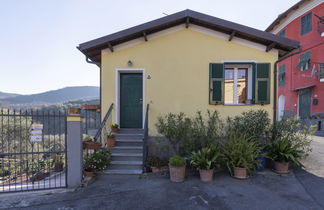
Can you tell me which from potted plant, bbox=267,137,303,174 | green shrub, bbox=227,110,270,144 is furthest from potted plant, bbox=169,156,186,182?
potted plant, bbox=267,137,303,174

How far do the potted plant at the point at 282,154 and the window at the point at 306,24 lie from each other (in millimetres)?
11837

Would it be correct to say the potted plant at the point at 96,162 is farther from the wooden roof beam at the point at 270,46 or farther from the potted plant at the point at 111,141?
the wooden roof beam at the point at 270,46

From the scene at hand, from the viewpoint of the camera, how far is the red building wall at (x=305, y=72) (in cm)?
1075

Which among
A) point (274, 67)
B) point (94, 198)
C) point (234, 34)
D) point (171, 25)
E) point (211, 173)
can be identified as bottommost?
point (94, 198)

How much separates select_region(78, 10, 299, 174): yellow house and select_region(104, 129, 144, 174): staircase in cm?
58

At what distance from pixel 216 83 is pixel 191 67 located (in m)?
0.98

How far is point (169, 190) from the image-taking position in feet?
11.6

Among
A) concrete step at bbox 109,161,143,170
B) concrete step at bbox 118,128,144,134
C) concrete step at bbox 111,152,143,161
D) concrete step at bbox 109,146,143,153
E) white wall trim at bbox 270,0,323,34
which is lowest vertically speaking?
concrete step at bbox 109,161,143,170

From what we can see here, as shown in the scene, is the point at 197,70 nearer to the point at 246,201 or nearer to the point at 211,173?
the point at 211,173

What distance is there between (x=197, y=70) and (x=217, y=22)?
5.03 feet

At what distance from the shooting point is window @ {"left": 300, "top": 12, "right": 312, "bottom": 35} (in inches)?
448

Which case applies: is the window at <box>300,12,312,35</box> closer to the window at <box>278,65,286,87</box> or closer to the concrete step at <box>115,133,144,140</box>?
the window at <box>278,65,286,87</box>

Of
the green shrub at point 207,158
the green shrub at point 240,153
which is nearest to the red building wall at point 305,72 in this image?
the green shrub at point 240,153

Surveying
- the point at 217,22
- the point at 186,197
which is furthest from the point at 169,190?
the point at 217,22
